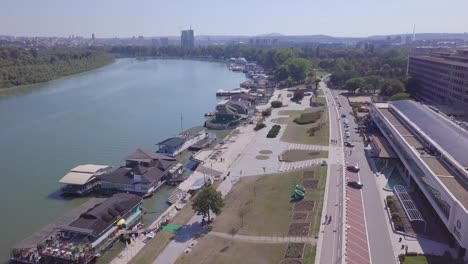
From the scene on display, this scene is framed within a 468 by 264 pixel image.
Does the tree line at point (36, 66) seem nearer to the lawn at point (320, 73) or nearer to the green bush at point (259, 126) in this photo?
the green bush at point (259, 126)

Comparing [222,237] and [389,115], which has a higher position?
[389,115]

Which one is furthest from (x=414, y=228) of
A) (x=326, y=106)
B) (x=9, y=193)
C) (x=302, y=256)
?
(x=326, y=106)

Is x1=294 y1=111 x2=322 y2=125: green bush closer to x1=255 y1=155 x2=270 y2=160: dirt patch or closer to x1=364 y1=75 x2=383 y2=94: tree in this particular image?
x1=255 y1=155 x2=270 y2=160: dirt patch

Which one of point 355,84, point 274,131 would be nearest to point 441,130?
point 274,131

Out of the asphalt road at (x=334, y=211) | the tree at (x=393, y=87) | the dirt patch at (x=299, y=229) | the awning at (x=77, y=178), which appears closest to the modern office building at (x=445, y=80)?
the tree at (x=393, y=87)

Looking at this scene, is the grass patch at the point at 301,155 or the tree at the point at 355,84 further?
the tree at the point at 355,84

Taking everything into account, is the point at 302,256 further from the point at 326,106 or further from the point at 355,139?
the point at 326,106
